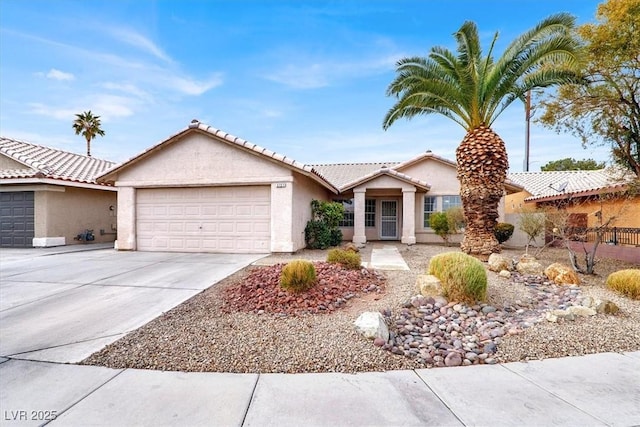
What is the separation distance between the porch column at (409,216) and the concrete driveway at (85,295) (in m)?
9.09

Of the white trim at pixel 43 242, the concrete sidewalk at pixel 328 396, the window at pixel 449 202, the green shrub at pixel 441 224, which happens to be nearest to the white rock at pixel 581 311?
the concrete sidewalk at pixel 328 396

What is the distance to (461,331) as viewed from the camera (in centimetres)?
480

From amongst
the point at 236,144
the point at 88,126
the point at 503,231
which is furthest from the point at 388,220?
the point at 88,126

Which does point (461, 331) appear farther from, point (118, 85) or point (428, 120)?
point (118, 85)

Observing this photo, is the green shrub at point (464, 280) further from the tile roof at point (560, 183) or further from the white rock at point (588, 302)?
the tile roof at point (560, 183)

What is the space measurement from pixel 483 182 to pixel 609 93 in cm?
420

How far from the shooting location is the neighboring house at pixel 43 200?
48.2 ft

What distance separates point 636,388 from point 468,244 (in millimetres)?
7815

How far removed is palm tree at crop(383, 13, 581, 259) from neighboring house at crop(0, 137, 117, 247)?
52.8 feet

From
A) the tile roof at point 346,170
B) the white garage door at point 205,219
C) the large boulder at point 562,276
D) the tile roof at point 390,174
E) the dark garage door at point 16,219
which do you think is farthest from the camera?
the tile roof at point 346,170

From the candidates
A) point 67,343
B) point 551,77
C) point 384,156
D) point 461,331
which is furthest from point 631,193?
point 384,156

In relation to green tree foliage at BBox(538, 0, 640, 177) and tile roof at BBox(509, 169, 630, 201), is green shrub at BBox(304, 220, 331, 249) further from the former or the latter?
tile roof at BBox(509, 169, 630, 201)

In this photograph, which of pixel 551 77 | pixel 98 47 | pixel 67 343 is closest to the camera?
pixel 67 343

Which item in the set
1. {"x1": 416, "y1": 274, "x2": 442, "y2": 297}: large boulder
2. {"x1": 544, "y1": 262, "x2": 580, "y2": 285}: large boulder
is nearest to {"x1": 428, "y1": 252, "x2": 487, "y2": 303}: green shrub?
{"x1": 416, "y1": 274, "x2": 442, "y2": 297}: large boulder
